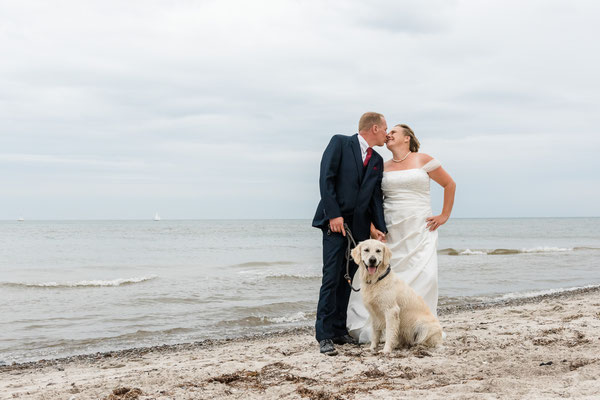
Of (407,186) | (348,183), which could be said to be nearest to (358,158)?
(348,183)

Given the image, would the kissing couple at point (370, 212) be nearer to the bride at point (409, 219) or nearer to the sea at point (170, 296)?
the bride at point (409, 219)

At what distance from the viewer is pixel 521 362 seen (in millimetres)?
4453

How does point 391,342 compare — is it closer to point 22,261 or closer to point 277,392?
point 277,392

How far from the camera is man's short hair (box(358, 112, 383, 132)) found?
531cm

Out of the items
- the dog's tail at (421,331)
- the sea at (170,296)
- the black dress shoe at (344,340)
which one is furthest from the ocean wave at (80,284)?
the dog's tail at (421,331)

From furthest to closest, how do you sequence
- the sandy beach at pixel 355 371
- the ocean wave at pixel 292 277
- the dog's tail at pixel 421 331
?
the ocean wave at pixel 292 277
the dog's tail at pixel 421 331
the sandy beach at pixel 355 371

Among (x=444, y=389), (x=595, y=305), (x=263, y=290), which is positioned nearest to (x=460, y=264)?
(x=263, y=290)

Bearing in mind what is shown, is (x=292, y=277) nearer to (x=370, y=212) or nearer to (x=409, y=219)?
(x=409, y=219)

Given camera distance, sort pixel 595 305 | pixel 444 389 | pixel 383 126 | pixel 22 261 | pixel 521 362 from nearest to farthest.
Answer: pixel 444 389 < pixel 521 362 < pixel 383 126 < pixel 595 305 < pixel 22 261

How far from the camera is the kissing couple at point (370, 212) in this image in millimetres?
5141

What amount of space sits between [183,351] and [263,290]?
234 inches

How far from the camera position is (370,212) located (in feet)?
17.6

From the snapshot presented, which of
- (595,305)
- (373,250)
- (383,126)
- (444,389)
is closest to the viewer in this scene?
(444,389)

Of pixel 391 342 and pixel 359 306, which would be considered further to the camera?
pixel 359 306
